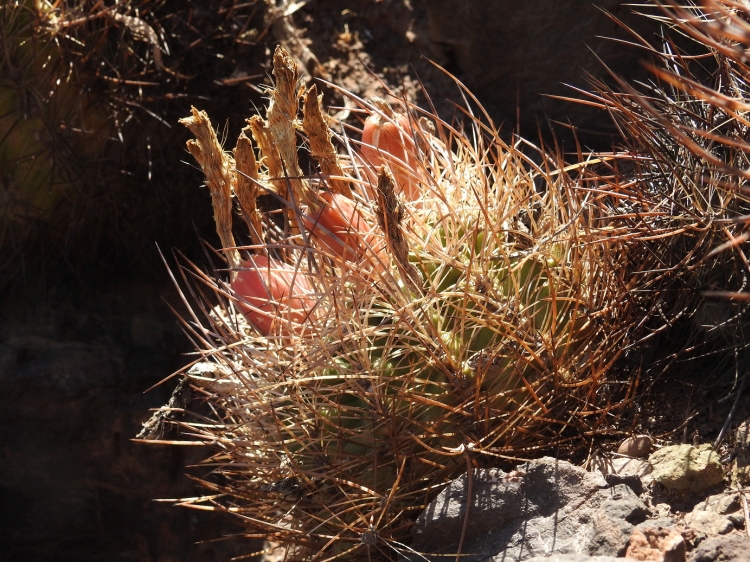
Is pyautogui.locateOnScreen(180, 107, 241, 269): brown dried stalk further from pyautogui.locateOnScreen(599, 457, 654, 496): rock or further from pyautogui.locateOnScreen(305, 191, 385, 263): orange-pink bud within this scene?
pyautogui.locateOnScreen(599, 457, 654, 496): rock

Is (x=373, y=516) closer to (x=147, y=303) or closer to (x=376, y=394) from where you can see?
(x=376, y=394)

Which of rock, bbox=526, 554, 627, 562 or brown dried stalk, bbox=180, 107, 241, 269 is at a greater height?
brown dried stalk, bbox=180, 107, 241, 269

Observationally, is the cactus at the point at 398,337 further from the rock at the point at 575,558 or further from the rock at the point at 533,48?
the rock at the point at 533,48

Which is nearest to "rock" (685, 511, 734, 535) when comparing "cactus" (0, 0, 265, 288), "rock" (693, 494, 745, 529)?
"rock" (693, 494, 745, 529)

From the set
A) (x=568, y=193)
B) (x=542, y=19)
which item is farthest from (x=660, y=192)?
(x=542, y=19)

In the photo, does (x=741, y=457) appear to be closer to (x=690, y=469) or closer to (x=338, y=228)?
(x=690, y=469)
